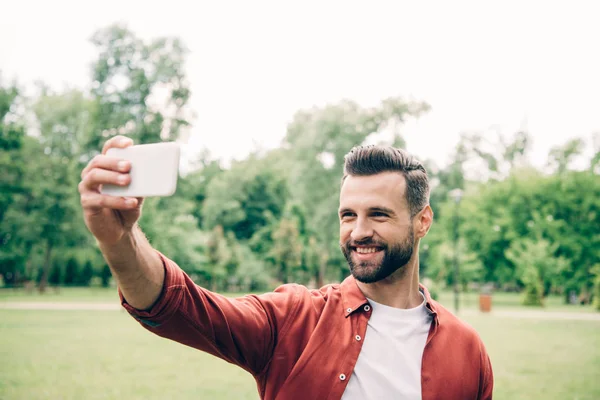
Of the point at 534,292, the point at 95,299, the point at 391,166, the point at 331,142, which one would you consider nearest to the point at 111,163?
the point at 391,166

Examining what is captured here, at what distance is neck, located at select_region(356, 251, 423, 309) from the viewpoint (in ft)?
8.54

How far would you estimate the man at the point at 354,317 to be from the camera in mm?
1876

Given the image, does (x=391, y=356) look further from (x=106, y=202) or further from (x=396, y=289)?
(x=106, y=202)

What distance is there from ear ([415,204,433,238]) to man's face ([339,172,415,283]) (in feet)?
0.53

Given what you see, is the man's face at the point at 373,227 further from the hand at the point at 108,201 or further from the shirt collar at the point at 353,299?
the hand at the point at 108,201

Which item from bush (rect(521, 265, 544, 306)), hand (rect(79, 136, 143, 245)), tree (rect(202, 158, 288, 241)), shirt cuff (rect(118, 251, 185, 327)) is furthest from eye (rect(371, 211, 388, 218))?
tree (rect(202, 158, 288, 241))

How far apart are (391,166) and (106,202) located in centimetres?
149

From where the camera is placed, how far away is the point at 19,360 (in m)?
11.5

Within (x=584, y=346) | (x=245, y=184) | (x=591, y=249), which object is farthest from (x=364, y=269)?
(x=245, y=184)

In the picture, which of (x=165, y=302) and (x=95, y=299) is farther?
(x=95, y=299)

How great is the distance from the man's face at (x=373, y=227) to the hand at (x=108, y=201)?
1126 mm

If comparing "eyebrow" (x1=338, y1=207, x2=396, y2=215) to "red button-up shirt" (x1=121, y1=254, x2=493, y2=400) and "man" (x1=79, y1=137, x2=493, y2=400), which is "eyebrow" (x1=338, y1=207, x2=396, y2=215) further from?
"red button-up shirt" (x1=121, y1=254, x2=493, y2=400)

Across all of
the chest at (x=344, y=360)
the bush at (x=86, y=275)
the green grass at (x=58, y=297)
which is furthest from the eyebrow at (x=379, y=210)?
the bush at (x=86, y=275)

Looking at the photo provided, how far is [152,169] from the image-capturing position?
4.68 ft
